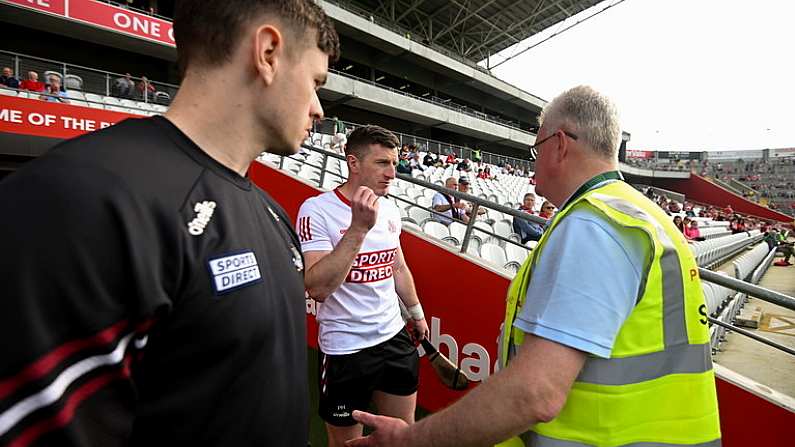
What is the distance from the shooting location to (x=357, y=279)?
1984 millimetres

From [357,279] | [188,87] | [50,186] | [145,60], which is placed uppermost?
[145,60]

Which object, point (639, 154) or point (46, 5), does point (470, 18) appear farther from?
point (639, 154)

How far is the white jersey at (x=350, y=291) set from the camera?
6.43 ft

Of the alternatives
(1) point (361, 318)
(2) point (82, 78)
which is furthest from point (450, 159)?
(1) point (361, 318)

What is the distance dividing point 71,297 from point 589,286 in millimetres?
894

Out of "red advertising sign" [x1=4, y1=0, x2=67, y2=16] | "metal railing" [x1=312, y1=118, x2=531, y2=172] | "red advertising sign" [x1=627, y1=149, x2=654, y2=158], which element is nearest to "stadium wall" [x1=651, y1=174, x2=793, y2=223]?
"red advertising sign" [x1=627, y1=149, x2=654, y2=158]

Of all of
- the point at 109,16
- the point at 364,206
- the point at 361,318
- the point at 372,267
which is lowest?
the point at 361,318

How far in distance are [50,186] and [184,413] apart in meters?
0.40

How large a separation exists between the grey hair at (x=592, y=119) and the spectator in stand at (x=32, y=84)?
31.5 ft

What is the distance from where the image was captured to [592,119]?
1151mm

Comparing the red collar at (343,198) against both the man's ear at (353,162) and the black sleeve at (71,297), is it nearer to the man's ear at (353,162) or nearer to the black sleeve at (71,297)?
the man's ear at (353,162)

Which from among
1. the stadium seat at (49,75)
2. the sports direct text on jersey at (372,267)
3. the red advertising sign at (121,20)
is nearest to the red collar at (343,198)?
the sports direct text on jersey at (372,267)

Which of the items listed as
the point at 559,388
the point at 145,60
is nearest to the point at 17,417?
the point at 559,388

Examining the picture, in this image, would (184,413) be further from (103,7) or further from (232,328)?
(103,7)
